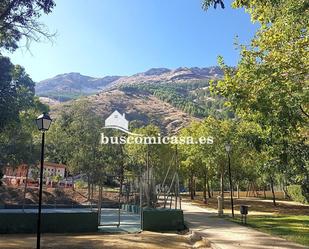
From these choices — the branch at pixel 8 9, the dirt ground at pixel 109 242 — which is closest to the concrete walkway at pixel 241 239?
the dirt ground at pixel 109 242

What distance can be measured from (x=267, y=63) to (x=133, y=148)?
27.0 m

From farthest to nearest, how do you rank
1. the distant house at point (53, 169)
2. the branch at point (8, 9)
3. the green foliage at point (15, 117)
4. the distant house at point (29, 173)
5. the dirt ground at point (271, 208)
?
1. the distant house at point (53, 169)
2. the distant house at point (29, 173)
3. the dirt ground at point (271, 208)
4. the green foliage at point (15, 117)
5. the branch at point (8, 9)

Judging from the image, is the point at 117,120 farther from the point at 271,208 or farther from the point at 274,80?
the point at 274,80

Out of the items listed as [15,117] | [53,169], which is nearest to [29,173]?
[53,169]

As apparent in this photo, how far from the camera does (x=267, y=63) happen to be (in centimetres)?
1276

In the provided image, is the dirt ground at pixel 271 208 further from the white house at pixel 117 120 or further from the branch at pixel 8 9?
the branch at pixel 8 9

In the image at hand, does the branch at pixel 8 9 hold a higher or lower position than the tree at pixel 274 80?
higher

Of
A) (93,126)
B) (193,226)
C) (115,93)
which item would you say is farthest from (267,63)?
(115,93)

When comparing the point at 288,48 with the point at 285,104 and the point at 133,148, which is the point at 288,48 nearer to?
the point at 285,104

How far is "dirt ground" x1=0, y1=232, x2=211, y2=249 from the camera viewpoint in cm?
1313

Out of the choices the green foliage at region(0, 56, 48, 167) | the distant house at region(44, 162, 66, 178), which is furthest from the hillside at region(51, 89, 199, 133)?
the green foliage at region(0, 56, 48, 167)

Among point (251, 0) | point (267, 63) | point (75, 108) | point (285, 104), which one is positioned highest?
point (75, 108)

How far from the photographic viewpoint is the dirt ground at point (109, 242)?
1313cm

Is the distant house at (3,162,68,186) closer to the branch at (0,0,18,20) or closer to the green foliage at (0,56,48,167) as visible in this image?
the green foliage at (0,56,48,167)
